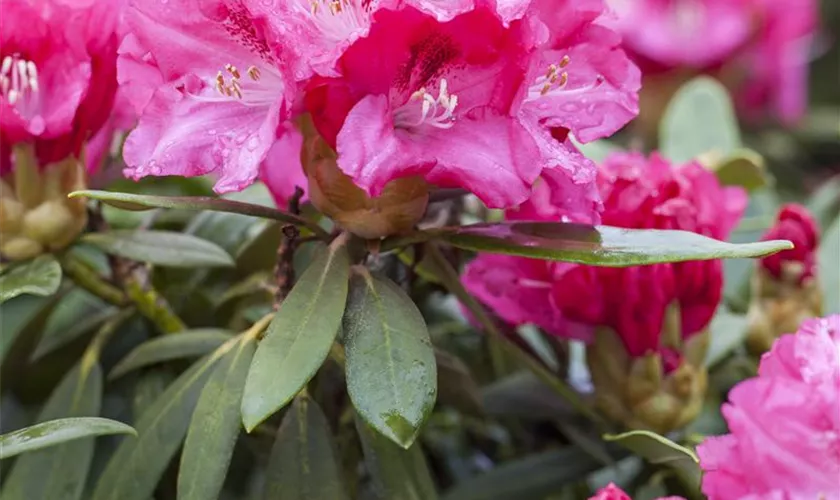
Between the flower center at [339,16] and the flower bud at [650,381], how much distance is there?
1.21ft

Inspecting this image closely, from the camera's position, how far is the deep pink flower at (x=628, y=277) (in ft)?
2.88

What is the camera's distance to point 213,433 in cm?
77

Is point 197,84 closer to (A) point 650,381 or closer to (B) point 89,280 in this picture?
(B) point 89,280

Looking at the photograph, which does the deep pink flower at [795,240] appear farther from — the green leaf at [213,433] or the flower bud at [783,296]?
the green leaf at [213,433]

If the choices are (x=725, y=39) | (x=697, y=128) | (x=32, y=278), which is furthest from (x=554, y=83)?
(x=725, y=39)

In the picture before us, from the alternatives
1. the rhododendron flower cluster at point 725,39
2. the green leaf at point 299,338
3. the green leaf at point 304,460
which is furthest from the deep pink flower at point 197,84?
the rhododendron flower cluster at point 725,39

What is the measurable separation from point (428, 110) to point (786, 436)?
304 millimetres

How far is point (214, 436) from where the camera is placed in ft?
2.52

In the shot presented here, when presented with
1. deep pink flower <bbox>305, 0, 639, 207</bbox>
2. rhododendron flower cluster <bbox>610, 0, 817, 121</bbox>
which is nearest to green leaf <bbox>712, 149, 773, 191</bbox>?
deep pink flower <bbox>305, 0, 639, 207</bbox>

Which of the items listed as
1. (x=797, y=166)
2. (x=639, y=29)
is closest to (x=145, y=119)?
(x=639, y=29)

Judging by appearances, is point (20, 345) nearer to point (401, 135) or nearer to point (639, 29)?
point (401, 135)

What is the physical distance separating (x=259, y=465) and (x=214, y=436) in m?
0.28

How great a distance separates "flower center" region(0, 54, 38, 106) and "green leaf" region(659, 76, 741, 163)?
0.80m

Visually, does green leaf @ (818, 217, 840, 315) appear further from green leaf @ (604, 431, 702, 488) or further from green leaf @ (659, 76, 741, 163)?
green leaf @ (604, 431, 702, 488)
